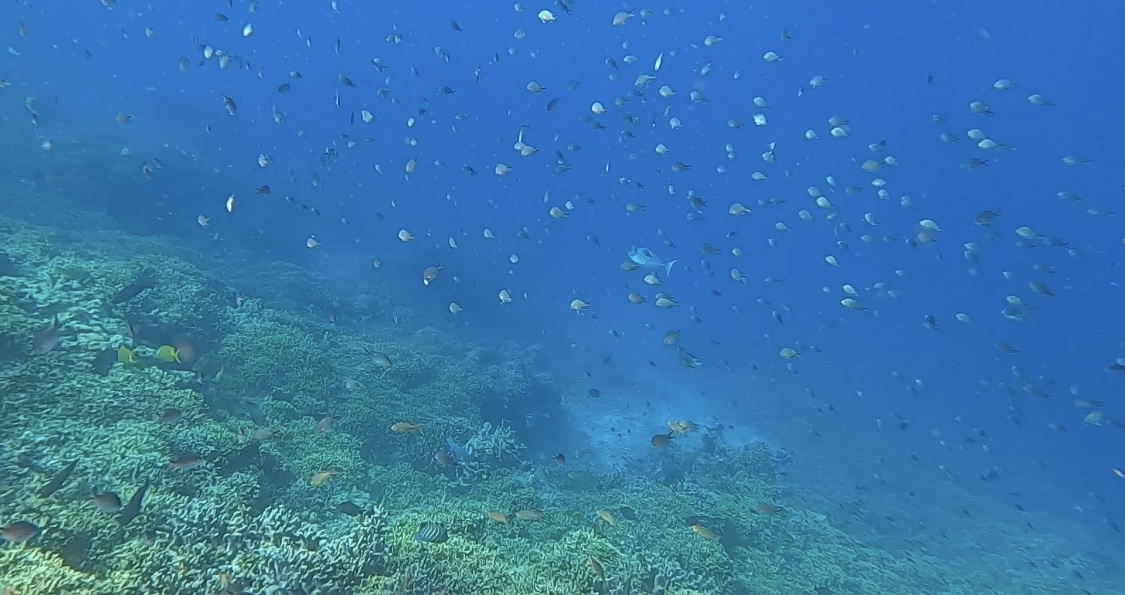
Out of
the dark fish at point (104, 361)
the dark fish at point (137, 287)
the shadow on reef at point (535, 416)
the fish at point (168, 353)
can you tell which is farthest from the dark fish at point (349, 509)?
the shadow on reef at point (535, 416)

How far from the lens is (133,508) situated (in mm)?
6199

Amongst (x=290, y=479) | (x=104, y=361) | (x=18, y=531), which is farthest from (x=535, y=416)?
(x=18, y=531)

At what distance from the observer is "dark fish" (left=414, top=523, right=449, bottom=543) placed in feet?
23.1

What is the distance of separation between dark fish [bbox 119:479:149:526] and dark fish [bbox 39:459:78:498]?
73cm

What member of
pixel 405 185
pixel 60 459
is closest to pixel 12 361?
pixel 60 459

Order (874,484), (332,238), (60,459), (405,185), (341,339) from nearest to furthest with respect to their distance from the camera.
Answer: (60,459) < (341,339) < (874,484) < (332,238) < (405,185)

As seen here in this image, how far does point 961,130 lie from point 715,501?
131 meters

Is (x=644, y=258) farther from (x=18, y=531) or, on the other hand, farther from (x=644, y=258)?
(x=18, y=531)

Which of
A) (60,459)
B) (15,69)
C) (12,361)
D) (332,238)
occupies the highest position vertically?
(15,69)

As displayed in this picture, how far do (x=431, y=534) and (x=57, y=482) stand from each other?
403 centimetres

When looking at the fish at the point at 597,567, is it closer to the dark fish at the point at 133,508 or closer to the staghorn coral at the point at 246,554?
the staghorn coral at the point at 246,554

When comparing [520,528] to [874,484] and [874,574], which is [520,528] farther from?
[874,484]

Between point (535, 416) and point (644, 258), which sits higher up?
point (644, 258)

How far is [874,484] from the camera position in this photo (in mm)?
23672
